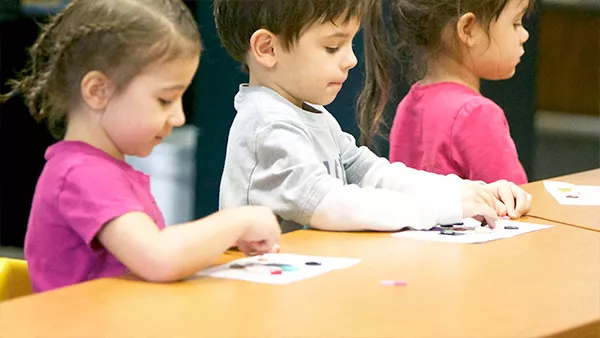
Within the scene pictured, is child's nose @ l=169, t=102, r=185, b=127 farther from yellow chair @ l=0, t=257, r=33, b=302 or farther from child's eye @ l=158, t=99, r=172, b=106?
yellow chair @ l=0, t=257, r=33, b=302

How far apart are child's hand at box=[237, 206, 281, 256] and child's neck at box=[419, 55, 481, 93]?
1.27m

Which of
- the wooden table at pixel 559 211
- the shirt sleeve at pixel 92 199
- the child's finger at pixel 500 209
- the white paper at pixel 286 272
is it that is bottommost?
the wooden table at pixel 559 211

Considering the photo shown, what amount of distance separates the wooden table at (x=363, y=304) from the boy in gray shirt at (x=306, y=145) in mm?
252

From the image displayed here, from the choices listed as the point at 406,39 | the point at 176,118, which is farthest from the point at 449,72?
the point at 176,118

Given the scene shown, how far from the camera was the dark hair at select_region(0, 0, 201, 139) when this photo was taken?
1762 millimetres

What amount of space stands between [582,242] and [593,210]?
398 millimetres

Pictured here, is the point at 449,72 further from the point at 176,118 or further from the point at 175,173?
the point at 175,173

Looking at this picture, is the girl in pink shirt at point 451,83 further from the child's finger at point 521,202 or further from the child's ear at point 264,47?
the child's ear at point 264,47

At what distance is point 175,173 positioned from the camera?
5.29 metres

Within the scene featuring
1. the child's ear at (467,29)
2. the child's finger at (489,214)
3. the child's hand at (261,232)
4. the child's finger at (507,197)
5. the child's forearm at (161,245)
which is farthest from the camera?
the child's ear at (467,29)

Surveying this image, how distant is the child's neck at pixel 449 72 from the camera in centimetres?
293

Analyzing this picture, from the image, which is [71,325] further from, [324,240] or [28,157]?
[28,157]

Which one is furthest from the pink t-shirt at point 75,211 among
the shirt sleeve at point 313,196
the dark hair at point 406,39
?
the dark hair at point 406,39

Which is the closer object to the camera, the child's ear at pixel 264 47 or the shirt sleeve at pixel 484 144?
the child's ear at pixel 264 47
